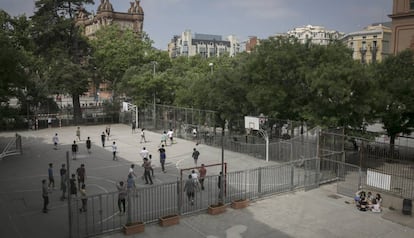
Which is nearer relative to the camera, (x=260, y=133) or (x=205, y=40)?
(x=260, y=133)

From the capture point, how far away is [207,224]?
1619 cm

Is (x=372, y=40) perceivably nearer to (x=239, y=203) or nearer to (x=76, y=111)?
(x=76, y=111)

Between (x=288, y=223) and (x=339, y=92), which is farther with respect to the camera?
(x=339, y=92)

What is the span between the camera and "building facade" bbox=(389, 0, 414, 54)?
3984cm

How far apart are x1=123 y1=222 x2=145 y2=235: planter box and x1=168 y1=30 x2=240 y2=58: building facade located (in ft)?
473

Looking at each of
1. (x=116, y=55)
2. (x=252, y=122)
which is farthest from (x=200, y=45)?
(x=252, y=122)

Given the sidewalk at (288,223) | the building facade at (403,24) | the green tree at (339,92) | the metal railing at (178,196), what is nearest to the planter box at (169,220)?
the sidewalk at (288,223)

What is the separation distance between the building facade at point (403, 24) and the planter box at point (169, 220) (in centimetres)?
3409

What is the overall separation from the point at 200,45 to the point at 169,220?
6280 inches

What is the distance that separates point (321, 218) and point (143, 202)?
26.4ft

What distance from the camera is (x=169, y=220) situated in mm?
15875

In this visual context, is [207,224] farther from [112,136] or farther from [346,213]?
[112,136]

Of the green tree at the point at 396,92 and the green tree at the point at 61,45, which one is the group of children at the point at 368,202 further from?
the green tree at the point at 61,45

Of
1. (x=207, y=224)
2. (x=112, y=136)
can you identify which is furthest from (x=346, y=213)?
(x=112, y=136)
